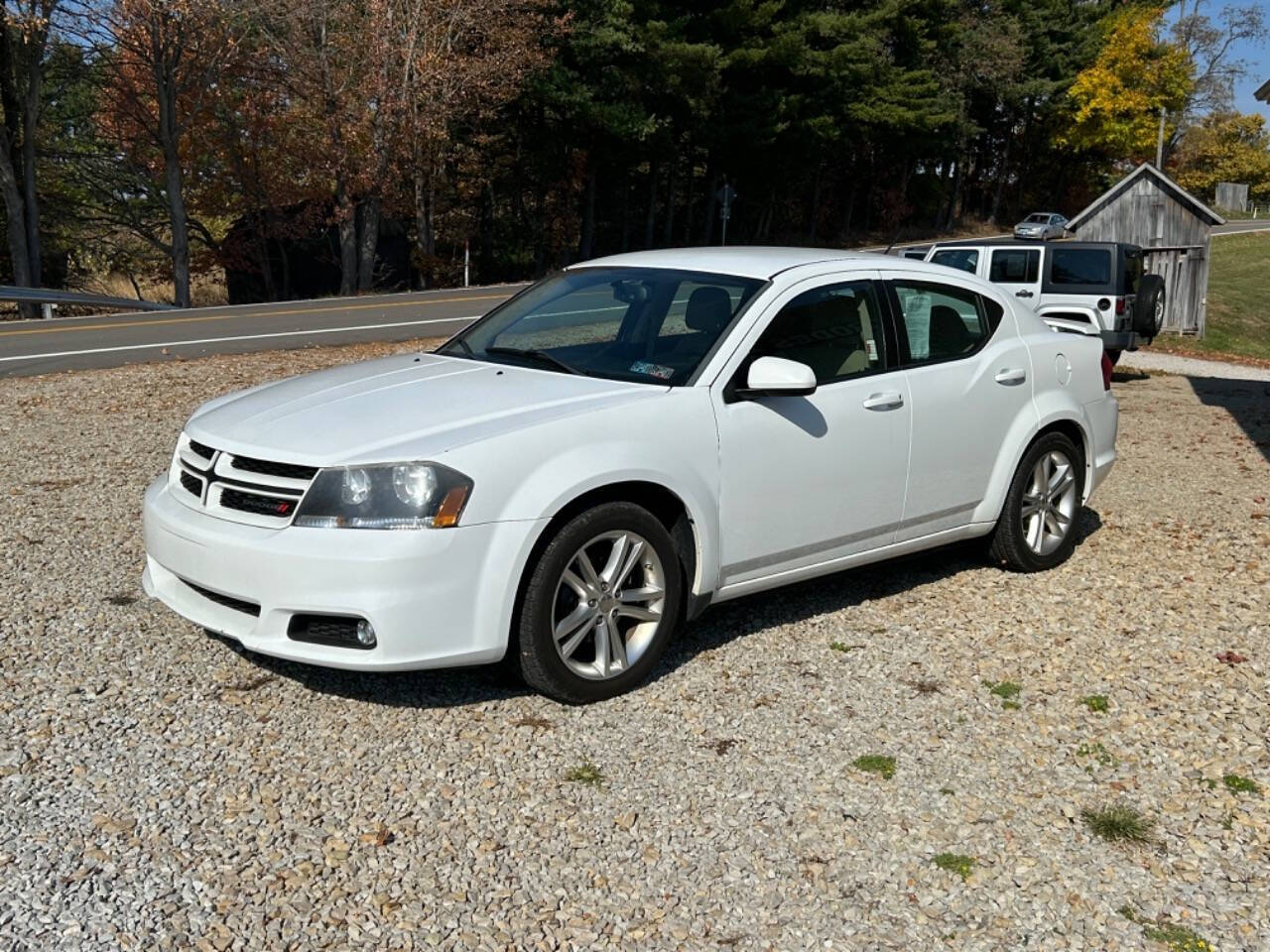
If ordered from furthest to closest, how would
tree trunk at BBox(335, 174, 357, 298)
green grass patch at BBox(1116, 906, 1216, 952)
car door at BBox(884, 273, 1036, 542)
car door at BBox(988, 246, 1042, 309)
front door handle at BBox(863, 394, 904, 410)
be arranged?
tree trunk at BBox(335, 174, 357, 298)
car door at BBox(988, 246, 1042, 309)
car door at BBox(884, 273, 1036, 542)
front door handle at BBox(863, 394, 904, 410)
green grass patch at BBox(1116, 906, 1216, 952)

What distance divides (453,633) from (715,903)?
1321mm

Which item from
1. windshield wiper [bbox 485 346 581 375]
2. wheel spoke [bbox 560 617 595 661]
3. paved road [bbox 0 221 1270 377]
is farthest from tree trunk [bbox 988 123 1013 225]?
wheel spoke [bbox 560 617 595 661]

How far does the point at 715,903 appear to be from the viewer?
340 cm

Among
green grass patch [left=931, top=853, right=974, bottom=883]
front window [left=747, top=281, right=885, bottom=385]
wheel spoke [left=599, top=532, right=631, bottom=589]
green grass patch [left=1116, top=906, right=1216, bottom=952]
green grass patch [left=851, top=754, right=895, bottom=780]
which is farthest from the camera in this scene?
front window [left=747, top=281, right=885, bottom=385]

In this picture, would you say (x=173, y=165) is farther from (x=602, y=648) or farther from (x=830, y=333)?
(x=602, y=648)

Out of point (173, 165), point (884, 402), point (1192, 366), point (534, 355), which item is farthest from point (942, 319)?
point (173, 165)

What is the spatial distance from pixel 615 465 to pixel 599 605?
517 mm

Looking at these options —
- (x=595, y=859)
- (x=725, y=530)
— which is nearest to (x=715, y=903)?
(x=595, y=859)

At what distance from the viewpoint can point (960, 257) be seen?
18234 millimetres

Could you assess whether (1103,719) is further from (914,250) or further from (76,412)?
(914,250)

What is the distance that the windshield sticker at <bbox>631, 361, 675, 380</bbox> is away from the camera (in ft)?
16.4

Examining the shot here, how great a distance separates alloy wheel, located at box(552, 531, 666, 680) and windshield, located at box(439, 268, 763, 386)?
747 mm

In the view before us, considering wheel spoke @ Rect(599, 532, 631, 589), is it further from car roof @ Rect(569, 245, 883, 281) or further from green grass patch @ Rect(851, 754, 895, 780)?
→ car roof @ Rect(569, 245, 883, 281)

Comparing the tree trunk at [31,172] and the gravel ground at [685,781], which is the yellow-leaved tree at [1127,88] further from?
the gravel ground at [685,781]
